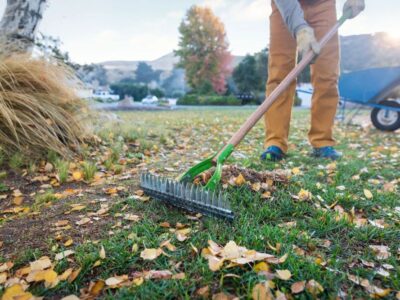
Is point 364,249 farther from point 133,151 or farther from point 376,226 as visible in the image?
point 133,151

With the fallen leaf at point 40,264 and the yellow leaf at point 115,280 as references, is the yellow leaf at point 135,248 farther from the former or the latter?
the fallen leaf at point 40,264

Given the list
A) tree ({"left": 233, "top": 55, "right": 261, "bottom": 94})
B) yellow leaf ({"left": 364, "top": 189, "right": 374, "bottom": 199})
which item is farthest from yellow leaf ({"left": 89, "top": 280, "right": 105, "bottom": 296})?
tree ({"left": 233, "top": 55, "right": 261, "bottom": 94})

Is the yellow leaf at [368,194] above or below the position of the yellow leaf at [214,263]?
below

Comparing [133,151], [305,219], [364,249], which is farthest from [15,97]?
[364,249]

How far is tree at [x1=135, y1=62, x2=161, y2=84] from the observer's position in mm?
51219

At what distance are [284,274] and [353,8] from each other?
227cm

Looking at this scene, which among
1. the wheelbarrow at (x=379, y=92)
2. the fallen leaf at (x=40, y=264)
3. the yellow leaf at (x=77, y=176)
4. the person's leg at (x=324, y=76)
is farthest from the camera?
the wheelbarrow at (x=379, y=92)

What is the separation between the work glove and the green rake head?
1552mm

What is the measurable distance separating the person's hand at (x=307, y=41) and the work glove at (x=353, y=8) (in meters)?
0.54

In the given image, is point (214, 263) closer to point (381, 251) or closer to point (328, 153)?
point (381, 251)

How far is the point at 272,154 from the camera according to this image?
2.88m

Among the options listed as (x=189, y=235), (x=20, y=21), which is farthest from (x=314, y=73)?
(x=20, y=21)

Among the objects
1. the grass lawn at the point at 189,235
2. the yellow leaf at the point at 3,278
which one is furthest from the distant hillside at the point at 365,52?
the yellow leaf at the point at 3,278

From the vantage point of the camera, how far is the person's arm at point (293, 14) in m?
2.31
